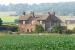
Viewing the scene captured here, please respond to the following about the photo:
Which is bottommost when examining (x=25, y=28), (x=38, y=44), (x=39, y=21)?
(x=25, y=28)

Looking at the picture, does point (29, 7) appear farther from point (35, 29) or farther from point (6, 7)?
point (35, 29)

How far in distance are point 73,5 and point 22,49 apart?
108 metres

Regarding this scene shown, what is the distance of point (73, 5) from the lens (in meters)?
132

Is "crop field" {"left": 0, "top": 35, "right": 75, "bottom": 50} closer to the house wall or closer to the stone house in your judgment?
the house wall

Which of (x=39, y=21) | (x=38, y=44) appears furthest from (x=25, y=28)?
(x=38, y=44)

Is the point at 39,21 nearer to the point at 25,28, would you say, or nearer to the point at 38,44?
the point at 25,28

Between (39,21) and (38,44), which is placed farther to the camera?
(39,21)

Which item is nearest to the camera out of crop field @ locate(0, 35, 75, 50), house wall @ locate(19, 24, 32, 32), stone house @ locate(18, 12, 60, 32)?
crop field @ locate(0, 35, 75, 50)

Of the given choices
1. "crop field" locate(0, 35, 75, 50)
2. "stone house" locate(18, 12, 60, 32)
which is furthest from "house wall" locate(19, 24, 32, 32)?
"crop field" locate(0, 35, 75, 50)

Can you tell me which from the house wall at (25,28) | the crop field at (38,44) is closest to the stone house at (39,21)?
the house wall at (25,28)

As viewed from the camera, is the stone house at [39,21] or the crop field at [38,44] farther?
the stone house at [39,21]

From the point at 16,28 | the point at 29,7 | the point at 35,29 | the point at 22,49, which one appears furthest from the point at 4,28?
the point at 29,7

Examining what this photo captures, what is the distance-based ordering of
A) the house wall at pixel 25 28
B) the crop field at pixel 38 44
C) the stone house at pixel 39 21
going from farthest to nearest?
the stone house at pixel 39 21 < the house wall at pixel 25 28 < the crop field at pixel 38 44

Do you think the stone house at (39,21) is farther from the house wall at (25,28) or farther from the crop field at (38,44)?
the crop field at (38,44)
